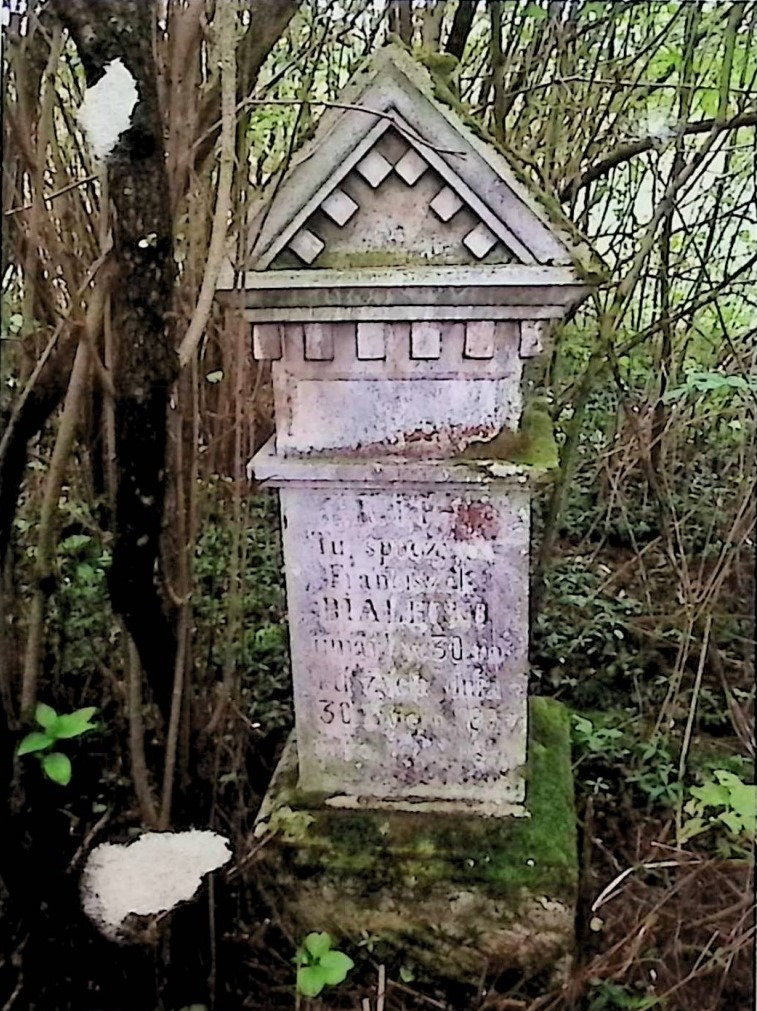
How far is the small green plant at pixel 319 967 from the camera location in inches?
81.1

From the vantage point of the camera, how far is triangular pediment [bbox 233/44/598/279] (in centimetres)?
202

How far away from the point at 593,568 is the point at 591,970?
2.26 m

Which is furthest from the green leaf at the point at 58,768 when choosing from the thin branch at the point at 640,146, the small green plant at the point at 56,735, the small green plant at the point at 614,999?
the thin branch at the point at 640,146

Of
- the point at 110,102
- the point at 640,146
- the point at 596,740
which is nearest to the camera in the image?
the point at 110,102

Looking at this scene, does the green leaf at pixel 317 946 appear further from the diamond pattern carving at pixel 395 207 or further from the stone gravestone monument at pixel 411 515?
the diamond pattern carving at pixel 395 207

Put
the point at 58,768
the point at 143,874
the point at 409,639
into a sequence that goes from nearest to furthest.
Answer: the point at 58,768 < the point at 143,874 < the point at 409,639

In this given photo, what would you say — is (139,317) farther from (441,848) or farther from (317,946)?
(441,848)

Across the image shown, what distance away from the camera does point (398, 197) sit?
2.10 meters

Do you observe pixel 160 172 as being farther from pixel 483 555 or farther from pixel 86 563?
pixel 86 563

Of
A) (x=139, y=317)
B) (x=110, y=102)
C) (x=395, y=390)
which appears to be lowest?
(x=395, y=390)

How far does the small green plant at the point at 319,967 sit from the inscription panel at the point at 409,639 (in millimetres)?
513

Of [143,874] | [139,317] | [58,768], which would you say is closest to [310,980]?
[143,874]

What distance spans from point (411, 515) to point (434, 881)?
3.01ft

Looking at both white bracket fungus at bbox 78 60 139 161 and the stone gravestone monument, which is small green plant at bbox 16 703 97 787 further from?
white bracket fungus at bbox 78 60 139 161
